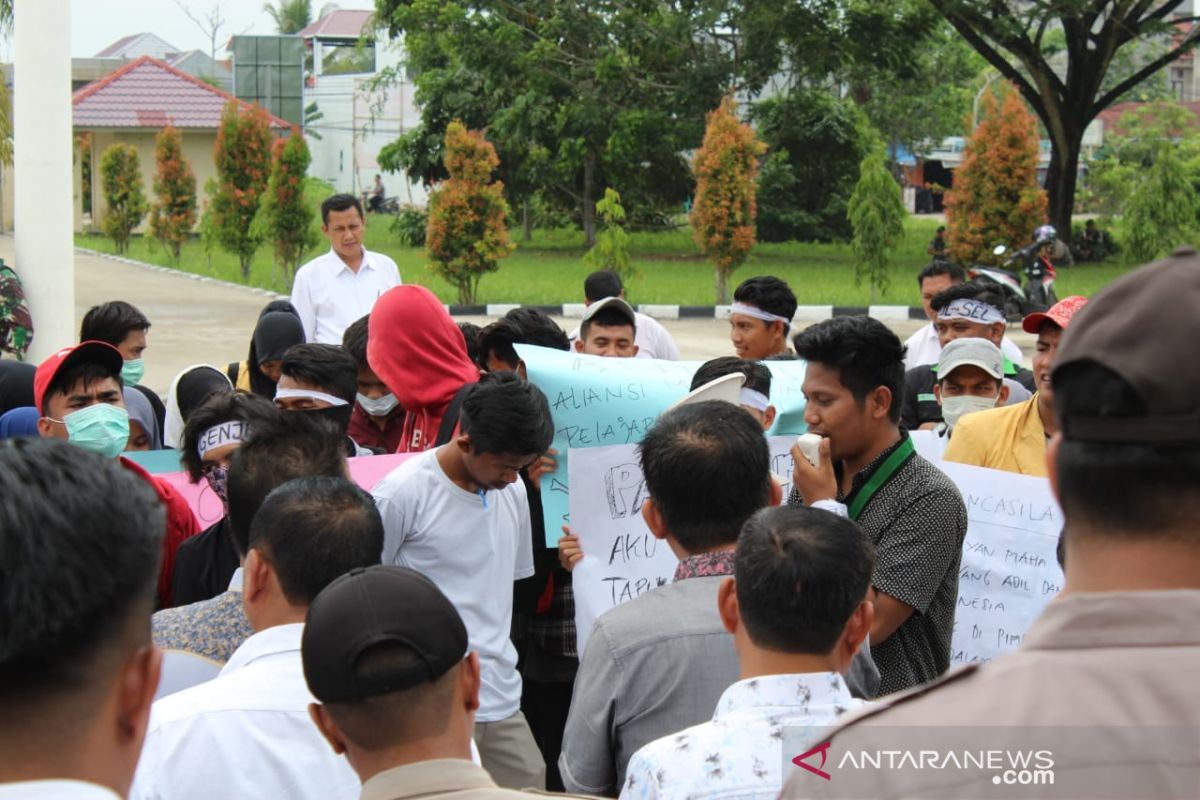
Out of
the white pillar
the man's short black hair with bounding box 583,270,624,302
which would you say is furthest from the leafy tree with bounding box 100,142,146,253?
the man's short black hair with bounding box 583,270,624,302

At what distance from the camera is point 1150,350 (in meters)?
1.42

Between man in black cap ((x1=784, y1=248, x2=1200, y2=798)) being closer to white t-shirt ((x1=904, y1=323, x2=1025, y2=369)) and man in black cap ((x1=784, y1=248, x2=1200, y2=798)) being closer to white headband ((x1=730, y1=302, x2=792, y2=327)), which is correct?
white headband ((x1=730, y1=302, x2=792, y2=327))

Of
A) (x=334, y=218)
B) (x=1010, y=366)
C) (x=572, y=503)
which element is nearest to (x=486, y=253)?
(x=334, y=218)

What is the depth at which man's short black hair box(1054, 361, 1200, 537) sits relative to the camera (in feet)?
4.73

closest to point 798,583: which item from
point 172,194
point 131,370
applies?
point 131,370

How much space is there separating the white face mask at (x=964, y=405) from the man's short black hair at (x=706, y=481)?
8.45 feet

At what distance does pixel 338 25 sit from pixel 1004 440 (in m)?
82.1

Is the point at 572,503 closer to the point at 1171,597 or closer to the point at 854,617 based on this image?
the point at 854,617

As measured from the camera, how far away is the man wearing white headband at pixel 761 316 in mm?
6156

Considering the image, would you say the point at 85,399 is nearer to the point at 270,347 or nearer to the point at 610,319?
the point at 270,347

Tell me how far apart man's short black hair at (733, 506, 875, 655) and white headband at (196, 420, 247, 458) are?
2018mm

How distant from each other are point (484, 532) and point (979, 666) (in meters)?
2.49

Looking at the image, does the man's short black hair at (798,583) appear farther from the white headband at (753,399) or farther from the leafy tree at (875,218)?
the leafy tree at (875,218)

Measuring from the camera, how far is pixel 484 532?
3881 mm
